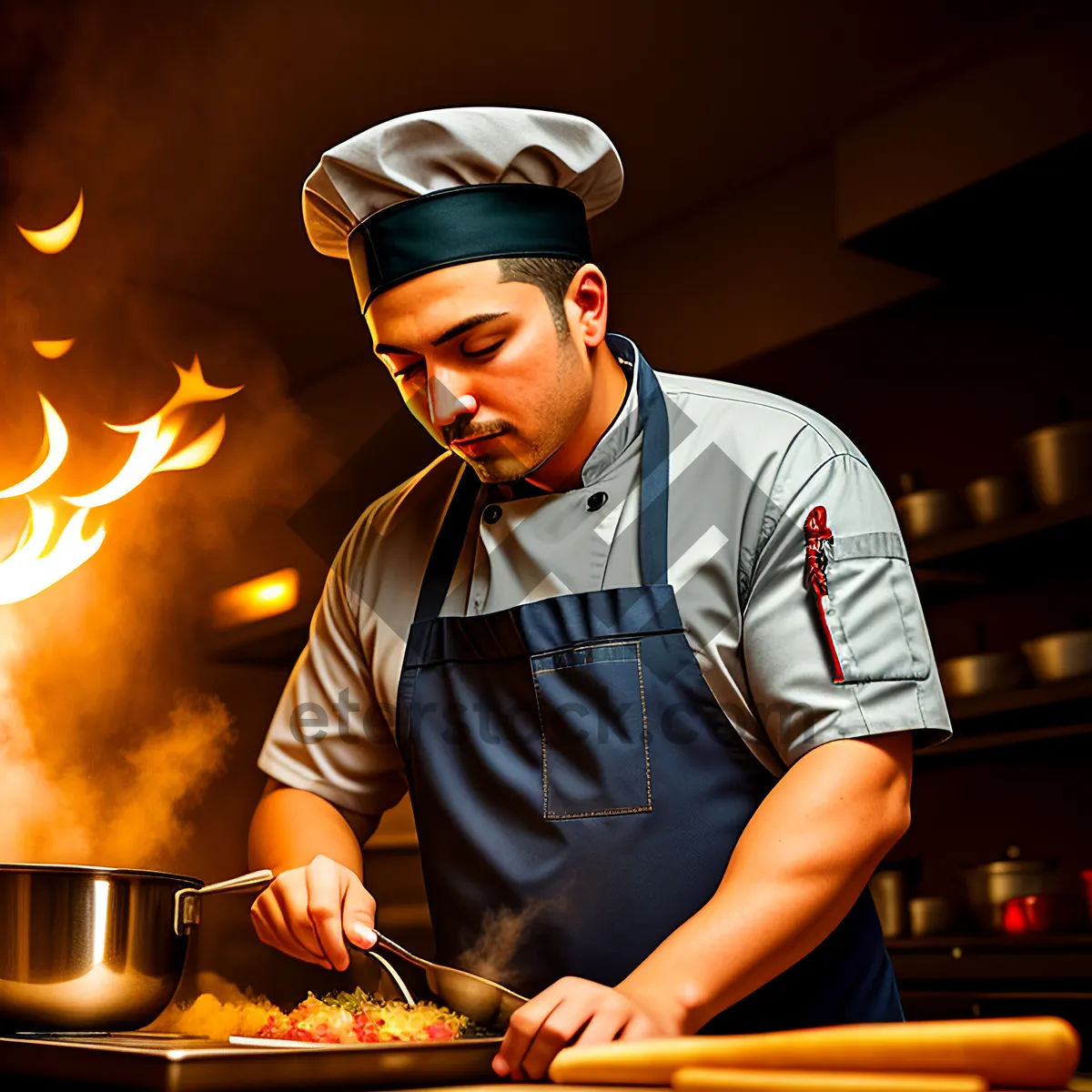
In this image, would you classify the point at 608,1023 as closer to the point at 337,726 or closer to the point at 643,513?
the point at 643,513

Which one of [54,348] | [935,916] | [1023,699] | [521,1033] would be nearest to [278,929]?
[521,1033]

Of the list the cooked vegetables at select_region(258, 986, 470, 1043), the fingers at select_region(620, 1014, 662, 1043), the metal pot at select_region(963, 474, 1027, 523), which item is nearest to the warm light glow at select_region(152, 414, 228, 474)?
the metal pot at select_region(963, 474, 1027, 523)

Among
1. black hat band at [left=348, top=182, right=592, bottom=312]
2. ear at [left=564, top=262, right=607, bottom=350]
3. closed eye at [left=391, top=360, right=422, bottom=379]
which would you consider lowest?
closed eye at [left=391, top=360, right=422, bottom=379]

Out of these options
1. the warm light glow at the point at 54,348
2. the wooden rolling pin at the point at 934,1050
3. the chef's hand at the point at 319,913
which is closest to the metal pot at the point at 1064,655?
the chef's hand at the point at 319,913

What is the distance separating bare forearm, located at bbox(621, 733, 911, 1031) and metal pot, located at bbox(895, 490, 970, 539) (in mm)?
1955

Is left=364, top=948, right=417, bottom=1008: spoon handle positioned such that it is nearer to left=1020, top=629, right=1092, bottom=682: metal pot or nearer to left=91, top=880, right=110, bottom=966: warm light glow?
left=91, top=880, right=110, bottom=966: warm light glow

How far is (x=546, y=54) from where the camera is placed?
3180mm

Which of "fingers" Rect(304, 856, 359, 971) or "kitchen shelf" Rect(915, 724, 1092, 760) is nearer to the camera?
"fingers" Rect(304, 856, 359, 971)

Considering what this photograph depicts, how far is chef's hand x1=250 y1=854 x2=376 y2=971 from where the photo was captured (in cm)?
114

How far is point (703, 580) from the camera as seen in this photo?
4.26 feet

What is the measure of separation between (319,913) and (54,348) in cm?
355

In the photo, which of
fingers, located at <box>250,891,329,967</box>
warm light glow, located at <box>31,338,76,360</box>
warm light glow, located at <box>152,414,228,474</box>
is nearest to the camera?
fingers, located at <box>250,891,329,967</box>

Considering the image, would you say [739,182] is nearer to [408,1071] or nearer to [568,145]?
[568,145]

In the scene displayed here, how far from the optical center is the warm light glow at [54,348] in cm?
425
